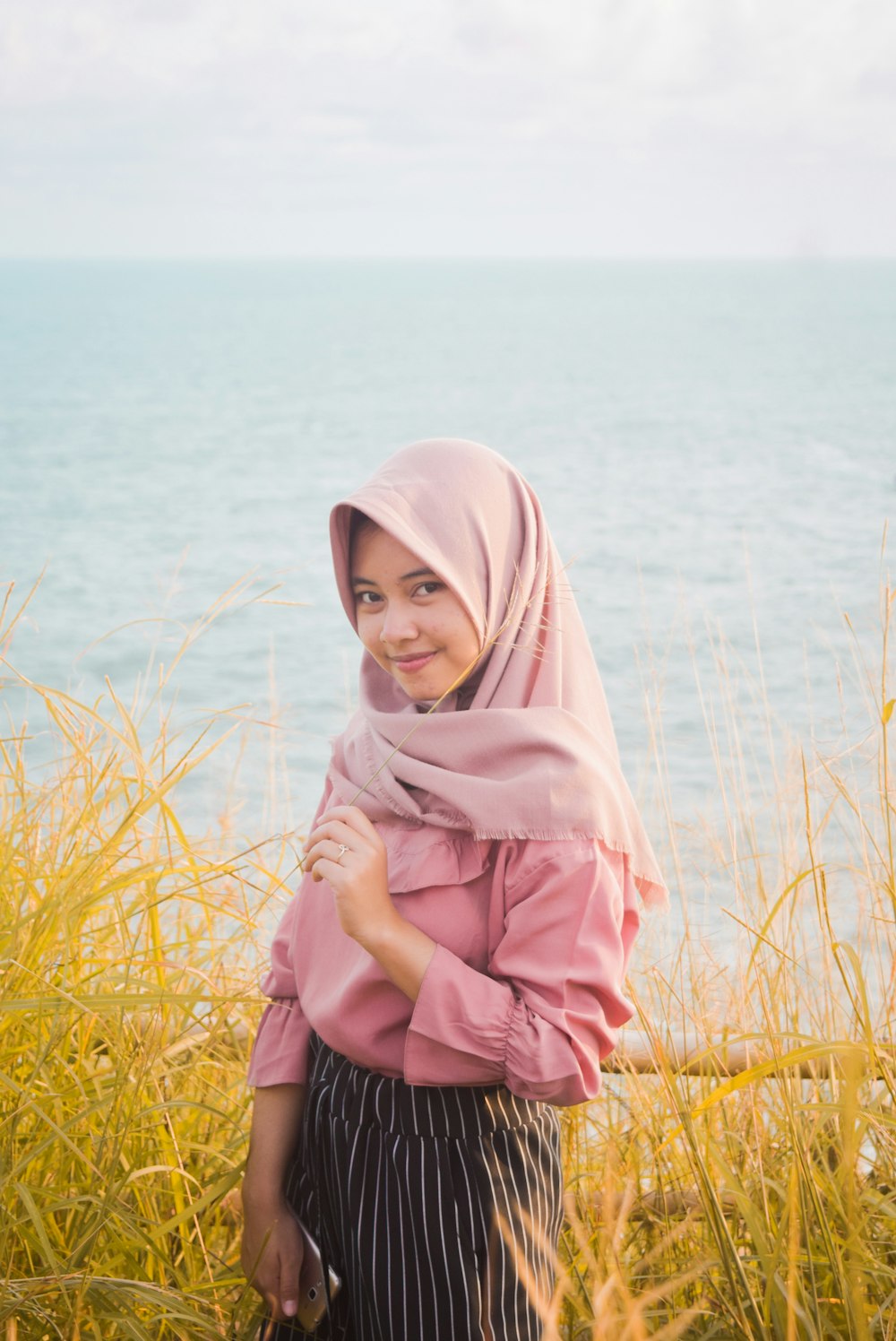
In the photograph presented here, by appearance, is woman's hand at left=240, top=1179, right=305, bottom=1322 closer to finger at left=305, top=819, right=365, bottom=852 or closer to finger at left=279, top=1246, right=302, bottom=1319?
finger at left=279, top=1246, right=302, bottom=1319

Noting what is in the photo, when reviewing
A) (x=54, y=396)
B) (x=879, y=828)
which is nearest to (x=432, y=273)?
(x=54, y=396)

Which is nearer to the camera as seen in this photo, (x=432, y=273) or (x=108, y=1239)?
Result: (x=108, y=1239)

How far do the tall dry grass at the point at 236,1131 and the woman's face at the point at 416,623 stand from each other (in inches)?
14.9

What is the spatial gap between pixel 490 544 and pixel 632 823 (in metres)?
0.38

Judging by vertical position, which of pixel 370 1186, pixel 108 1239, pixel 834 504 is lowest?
pixel 834 504

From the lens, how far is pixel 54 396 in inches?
1841

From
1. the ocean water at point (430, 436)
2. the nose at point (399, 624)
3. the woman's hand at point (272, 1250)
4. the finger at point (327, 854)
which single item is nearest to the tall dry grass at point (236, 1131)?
the woman's hand at point (272, 1250)

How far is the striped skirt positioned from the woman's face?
0.48 m

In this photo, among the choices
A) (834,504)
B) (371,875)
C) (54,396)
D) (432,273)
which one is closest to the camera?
(371,875)

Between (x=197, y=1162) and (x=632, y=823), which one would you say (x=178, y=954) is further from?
(x=632, y=823)

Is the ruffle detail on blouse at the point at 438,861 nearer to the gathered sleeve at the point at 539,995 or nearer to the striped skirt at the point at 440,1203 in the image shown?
the gathered sleeve at the point at 539,995

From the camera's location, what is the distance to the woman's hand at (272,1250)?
Result: 4.93ft

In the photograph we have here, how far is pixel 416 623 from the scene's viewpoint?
4.68 feet

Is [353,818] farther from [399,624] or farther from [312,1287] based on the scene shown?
[312,1287]
